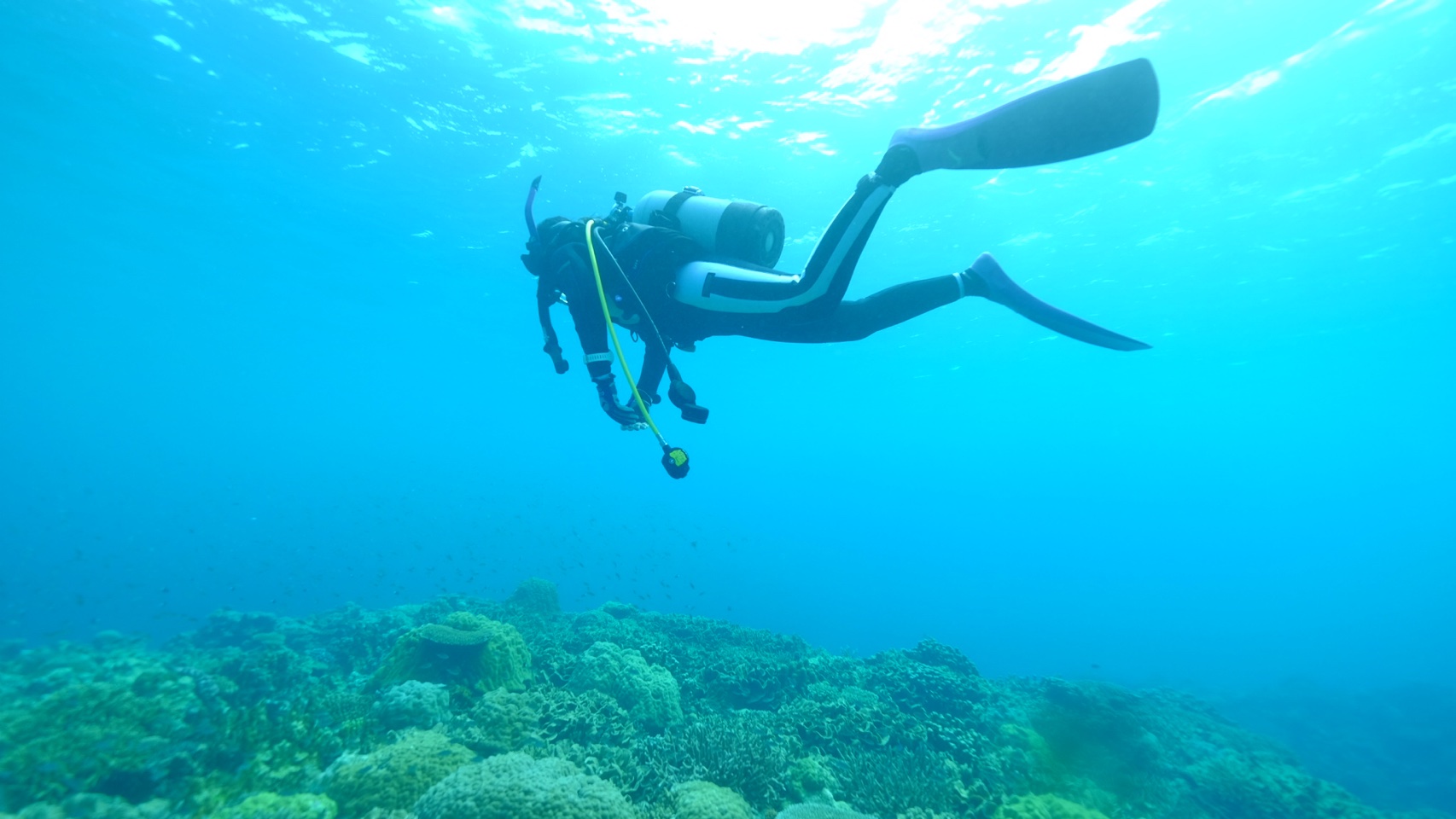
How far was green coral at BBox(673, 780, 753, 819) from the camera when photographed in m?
4.73

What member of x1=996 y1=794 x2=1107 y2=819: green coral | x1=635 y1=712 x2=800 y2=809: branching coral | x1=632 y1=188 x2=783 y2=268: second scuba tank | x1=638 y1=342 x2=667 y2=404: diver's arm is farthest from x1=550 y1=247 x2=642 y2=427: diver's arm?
x1=996 y1=794 x2=1107 y2=819: green coral

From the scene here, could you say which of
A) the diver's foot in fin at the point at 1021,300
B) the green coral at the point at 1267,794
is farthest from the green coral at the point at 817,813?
the green coral at the point at 1267,794

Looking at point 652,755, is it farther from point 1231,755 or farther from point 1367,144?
→ point 1367,144

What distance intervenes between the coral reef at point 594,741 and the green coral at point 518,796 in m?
Answer: 0.02

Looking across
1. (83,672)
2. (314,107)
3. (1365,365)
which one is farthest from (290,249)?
(1365,365)

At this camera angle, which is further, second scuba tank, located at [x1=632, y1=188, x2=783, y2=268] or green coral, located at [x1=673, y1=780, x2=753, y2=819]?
second scuba tank, located at [x1=632, y1=188, x2=783, y2=268]

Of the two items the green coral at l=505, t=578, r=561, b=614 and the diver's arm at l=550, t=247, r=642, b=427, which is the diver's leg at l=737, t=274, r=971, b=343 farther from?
the green coral at l=505, t=578, r=561, b=614

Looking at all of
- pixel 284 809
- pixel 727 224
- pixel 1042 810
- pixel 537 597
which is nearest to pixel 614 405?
pixel 727 224

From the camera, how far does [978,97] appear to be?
1520 cm

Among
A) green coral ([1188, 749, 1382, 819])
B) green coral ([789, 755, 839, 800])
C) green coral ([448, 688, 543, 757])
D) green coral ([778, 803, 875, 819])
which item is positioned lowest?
green coral ([1188, 749, 1382, 819])

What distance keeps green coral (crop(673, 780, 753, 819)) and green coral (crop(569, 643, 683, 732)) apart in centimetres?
220

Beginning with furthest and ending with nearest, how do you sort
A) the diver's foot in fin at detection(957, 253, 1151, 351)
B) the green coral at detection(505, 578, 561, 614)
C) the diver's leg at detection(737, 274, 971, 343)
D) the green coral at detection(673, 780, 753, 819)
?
the green coral at detection(505, 578, 561, 614) → the diver's foot in fin at detection(957, 253, 1151, 351) → the diver's leg at detection(737, 274, 971, 343) → the green coral at detection(673, 780, 753, 819)

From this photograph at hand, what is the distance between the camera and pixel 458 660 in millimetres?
7422

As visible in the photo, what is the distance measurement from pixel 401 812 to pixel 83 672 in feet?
38.4
